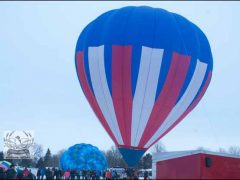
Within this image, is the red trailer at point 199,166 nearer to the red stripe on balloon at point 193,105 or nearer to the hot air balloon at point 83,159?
the red stripe on balloon at point 193,105

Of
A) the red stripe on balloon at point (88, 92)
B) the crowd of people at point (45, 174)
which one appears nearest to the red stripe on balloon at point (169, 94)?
the red stripe on balloon at point (88, 92)

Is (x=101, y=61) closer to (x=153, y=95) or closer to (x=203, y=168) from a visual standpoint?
(x=153, y=95)

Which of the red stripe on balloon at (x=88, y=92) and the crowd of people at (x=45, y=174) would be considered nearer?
the crowd of people at (x=45, y=174)

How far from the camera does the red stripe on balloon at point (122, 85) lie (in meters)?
17.3

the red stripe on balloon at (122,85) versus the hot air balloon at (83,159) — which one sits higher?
the red stripe on balloon at (122,85)

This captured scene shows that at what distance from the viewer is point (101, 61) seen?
1781 centimetres

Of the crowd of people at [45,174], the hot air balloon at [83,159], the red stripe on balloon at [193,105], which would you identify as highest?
the red stripe on balloon at [193,105]

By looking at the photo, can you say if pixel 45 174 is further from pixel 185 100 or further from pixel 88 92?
pixel 185 100

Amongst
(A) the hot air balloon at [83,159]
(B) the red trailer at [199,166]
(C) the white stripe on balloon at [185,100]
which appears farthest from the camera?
(A) the hot air balloon at [83,159]

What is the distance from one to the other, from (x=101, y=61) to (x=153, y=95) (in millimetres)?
2488

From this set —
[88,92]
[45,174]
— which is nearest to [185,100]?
[88,92]

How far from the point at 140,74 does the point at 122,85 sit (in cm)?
82

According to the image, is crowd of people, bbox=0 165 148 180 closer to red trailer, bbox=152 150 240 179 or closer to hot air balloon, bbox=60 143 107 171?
hot air balloon, bbox=60 143 107 171

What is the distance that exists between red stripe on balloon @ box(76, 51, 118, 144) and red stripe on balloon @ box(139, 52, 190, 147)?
1552 mm
